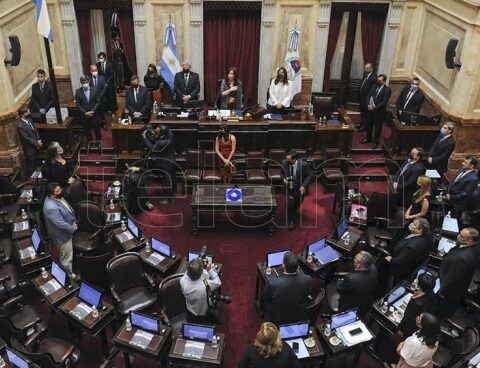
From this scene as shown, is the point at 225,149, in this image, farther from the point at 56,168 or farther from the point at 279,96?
the point at 56,168

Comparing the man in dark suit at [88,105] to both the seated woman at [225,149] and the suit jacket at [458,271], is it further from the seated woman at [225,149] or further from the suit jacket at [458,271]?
the suit jacket at [458,271]

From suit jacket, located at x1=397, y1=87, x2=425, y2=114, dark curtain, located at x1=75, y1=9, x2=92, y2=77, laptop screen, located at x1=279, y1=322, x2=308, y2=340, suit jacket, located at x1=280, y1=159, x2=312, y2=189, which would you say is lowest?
laptop screen, located at x1=279, y1=322, x2=308, y2=340

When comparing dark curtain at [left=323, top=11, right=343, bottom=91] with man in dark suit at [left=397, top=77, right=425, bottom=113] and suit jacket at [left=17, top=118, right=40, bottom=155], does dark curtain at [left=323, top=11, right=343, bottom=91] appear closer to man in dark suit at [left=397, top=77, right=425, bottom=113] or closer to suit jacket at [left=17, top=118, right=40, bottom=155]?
man in dark suit at [left=397, top=77, right=425, bottom=113]

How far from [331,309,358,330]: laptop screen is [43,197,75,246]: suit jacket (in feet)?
12.1

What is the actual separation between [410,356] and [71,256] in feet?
15.4

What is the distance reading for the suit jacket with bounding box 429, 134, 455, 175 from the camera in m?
8.27

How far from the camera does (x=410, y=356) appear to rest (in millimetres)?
4730

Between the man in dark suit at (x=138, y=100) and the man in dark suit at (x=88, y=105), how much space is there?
0.73 metres

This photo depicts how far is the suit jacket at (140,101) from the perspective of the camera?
963 cm

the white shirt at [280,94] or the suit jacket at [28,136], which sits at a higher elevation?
the white shirt at [280,94]

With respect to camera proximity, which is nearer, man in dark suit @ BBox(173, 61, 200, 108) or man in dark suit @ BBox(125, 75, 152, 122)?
man in dark suit @ BBox(125, 75, 152, 122)

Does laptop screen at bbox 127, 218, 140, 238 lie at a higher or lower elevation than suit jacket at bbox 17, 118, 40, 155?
lower

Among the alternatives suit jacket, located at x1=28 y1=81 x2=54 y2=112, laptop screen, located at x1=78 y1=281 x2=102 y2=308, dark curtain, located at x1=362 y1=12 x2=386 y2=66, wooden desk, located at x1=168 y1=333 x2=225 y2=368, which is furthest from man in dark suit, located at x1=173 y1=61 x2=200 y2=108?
wooden desk, located at x1=168 y1=333 x2=225 y2=368

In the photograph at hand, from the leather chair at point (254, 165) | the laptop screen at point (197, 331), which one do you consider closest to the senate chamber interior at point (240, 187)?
the laptop screen at point (197, 331)
